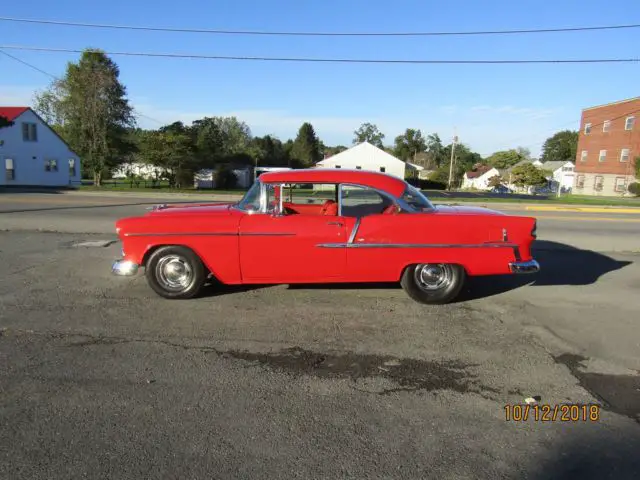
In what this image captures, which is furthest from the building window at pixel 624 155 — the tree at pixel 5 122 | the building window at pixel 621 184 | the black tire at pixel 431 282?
the tree at pixel 5 122

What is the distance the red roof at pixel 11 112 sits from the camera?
36281mm

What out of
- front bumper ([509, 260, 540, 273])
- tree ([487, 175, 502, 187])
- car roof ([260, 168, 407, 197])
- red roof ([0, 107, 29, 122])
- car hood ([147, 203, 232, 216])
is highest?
red roof ([0, 107, 29, 122])

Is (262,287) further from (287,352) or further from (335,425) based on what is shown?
(335,425)

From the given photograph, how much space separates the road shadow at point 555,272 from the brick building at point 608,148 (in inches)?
1921

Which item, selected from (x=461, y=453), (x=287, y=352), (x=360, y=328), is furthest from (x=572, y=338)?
(x=287, y=352)

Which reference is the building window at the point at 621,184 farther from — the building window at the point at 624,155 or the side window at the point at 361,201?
the side window at the point at 361,201

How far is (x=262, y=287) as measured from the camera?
5984mm

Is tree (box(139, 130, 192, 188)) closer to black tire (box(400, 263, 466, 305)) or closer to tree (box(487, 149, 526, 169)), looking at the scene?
black tire (box(400, 263, 466, 305))

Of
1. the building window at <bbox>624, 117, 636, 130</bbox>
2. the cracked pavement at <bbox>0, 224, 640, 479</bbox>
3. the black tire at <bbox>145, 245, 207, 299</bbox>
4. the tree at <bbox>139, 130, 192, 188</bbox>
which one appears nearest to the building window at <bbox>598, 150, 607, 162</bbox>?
the building window at <bbox>624, 117, 636, 130</bbox>

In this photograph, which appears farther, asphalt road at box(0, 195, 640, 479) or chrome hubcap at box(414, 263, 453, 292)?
chrome hubcap at box(414, 263, 453, 292)

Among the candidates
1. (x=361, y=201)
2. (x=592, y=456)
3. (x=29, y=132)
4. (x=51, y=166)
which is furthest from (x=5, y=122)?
(x=592, y=456)

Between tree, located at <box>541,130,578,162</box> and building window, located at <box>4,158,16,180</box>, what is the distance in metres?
118

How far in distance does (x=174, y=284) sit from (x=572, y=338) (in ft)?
14.5

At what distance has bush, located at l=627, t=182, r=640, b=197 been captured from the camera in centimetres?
4597
